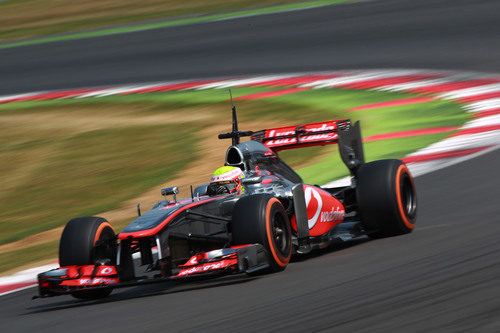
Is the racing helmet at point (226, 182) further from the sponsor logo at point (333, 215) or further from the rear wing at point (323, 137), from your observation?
the rear wing at point (323, 137)

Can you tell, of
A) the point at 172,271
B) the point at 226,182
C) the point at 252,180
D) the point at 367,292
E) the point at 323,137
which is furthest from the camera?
the point at 323,137

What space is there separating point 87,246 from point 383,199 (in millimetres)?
2731

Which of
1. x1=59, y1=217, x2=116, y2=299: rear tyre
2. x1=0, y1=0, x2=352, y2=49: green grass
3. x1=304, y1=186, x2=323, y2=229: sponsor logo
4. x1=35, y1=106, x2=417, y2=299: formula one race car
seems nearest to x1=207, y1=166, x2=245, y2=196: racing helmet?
x1=35, y1=106, x2=417, y2=299: formula one race car

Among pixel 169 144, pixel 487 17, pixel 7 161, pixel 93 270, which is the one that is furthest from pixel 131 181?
pixel 487 17

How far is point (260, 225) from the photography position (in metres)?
7.18

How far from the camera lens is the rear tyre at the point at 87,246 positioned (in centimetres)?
755

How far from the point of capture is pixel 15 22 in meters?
40.1

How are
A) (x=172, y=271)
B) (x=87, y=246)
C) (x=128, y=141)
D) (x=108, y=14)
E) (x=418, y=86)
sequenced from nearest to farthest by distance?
(x=172, y=271) → (x=87, y=246) → (x=128, y=141) → (x=418, y=86) → (x=108, y=14)

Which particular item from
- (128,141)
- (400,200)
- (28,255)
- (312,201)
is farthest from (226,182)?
(128,141)

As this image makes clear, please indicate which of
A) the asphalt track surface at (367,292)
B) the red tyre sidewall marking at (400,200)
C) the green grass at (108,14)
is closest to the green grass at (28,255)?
the asphalt track surface at (367,292)

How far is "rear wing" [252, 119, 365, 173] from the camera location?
8.93m

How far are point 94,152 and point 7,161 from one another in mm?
1627

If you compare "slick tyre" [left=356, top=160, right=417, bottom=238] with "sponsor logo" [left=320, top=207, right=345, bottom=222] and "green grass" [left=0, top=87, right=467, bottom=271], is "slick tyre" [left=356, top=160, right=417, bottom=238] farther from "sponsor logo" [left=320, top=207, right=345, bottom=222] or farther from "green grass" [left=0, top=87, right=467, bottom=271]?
"green grass" [left=0, top=87, right=467, bottom=271]

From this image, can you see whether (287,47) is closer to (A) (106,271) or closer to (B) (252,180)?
(B) (252,180)
